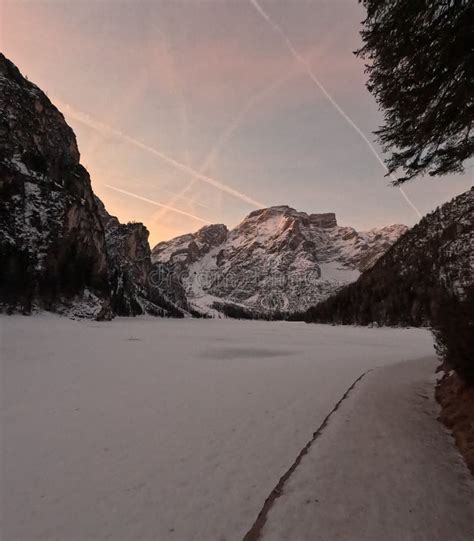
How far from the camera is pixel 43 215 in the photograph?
5566 centimetres

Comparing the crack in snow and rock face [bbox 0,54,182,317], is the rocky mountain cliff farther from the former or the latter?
rock face [bbox 0,54,182,317]

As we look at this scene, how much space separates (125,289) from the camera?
11638 centimetres

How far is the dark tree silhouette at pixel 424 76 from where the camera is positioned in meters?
5.19

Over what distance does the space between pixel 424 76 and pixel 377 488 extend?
272 inches

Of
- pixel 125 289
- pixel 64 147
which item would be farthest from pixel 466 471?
pixel 125 289

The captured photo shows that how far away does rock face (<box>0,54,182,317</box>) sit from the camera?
161ft

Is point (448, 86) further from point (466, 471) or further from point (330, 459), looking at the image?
point (330, 459)

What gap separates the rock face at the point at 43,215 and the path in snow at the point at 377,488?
46207 mm

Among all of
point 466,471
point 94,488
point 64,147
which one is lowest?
point 94,488

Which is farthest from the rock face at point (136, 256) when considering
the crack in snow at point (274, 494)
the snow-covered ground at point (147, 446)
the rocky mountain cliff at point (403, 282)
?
the crack in snow at point (274, 494)

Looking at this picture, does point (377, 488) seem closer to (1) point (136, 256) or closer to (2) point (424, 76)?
(2) point (424, 76)

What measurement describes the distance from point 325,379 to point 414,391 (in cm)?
320

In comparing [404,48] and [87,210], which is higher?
[87,210]

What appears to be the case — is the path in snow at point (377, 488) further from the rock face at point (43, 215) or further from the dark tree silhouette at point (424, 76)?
the rock face at point (43, 215)
